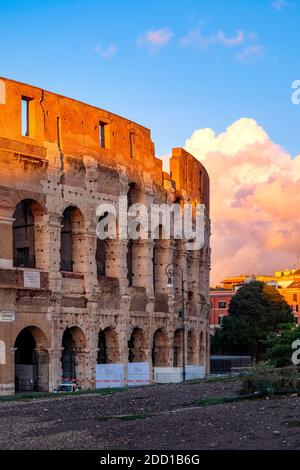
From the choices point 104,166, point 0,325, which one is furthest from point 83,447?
point 104,166

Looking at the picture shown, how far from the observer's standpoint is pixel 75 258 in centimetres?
3859

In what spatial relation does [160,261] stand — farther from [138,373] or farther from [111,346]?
[138,373]

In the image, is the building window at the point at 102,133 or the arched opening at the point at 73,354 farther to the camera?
the building window at the point at 102,133

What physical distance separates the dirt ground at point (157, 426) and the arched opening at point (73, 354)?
14187 mm

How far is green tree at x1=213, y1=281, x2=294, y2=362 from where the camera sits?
75.4 meters

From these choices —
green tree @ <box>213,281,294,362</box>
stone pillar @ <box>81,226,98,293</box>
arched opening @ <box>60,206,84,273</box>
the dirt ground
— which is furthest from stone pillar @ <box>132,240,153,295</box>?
green tree @ <box>213,281,294,362</box>

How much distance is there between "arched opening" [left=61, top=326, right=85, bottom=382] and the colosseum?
46 mm

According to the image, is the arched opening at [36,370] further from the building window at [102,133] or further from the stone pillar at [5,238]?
the building window at [102,133]

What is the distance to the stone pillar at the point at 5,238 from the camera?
1345 inches

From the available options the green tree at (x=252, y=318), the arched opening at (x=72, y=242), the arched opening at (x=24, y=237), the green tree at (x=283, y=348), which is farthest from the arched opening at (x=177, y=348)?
the green tree at (x=252, y=318)
